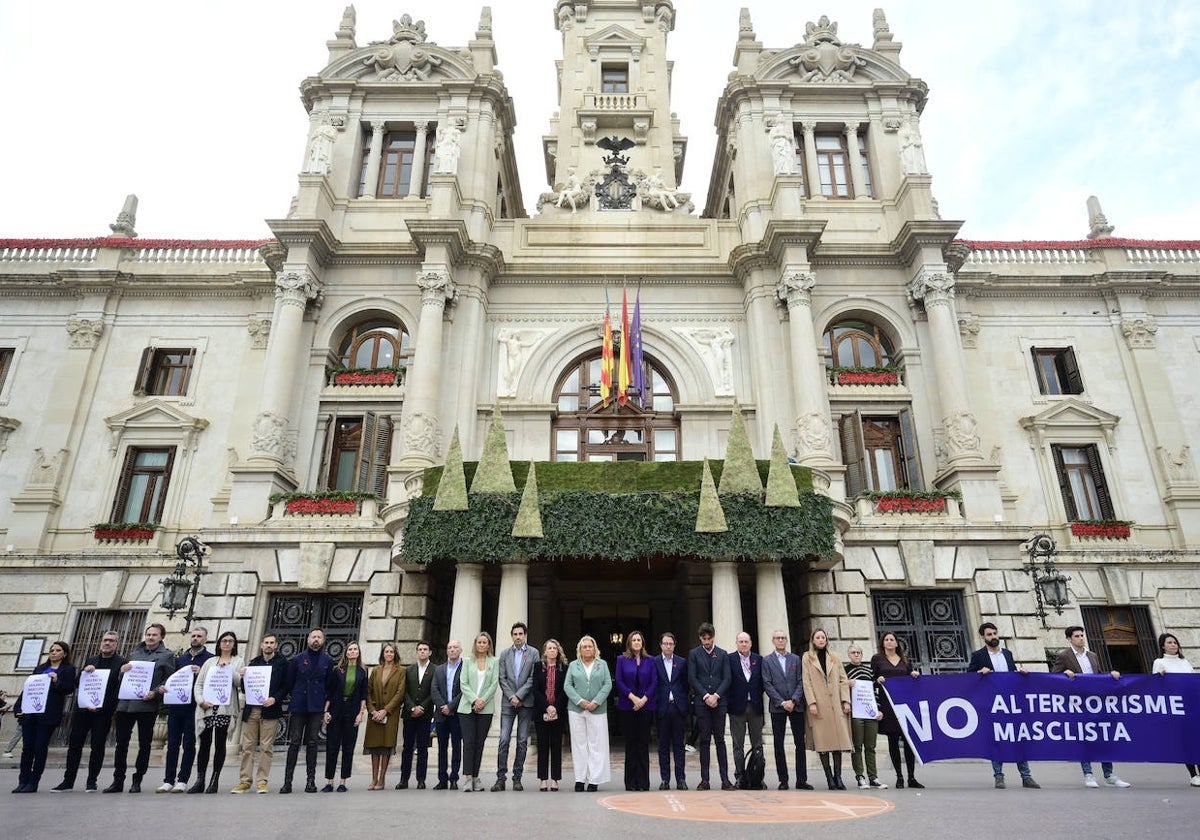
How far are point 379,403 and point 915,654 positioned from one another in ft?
55.1

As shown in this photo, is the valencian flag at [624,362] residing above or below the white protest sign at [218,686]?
above

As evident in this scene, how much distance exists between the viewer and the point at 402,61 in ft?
90.8

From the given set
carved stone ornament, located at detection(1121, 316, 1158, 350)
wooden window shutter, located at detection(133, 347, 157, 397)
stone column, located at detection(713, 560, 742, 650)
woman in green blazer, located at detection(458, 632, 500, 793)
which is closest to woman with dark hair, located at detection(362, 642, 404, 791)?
woman in green blazer, located at detection(458, 632, 500, 793)

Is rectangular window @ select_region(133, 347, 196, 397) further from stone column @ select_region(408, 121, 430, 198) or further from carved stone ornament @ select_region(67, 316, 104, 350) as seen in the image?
stone column @ select_region(408, 121, 430, 198)

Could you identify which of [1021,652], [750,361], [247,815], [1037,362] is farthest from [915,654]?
[247,815]

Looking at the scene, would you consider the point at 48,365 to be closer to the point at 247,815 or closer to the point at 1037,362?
the point at 247,815

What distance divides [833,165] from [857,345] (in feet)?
23.1

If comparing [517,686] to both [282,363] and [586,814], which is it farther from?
[282,363]

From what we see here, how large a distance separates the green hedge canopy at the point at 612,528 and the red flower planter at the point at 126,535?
11549 mm

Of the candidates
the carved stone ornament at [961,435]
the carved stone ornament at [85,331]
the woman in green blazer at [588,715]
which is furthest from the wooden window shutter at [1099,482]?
the carved stone ornament at [85,331]

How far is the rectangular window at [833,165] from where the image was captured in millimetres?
26656

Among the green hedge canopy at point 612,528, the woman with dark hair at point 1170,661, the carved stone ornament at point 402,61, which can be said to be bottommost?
the woman with dark hair at point 1170,661

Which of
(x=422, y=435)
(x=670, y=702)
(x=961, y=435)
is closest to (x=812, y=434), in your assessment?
(x=961, y=435)

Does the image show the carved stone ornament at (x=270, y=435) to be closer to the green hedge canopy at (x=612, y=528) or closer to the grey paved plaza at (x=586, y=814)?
the green hedge canopy at (x=612, y=528)
